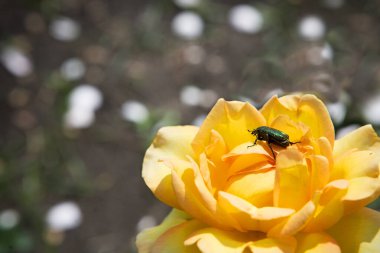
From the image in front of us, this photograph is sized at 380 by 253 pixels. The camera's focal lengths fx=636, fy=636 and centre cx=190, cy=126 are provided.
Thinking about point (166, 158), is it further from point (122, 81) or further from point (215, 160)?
point (122, 81)

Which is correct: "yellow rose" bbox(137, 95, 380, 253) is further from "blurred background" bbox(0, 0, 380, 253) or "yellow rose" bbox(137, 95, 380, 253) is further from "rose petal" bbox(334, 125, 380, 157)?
"blurred background" bbox(0, 0, 380, 253)

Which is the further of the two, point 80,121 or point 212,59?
point 212,59

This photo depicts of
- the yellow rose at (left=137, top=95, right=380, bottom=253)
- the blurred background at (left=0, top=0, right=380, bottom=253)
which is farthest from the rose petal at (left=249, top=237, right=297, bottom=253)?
the blurred background at (left=0, top=0, right=380, bottom=253)

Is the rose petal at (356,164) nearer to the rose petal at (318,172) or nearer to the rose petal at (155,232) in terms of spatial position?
the rose petal at (318,172)

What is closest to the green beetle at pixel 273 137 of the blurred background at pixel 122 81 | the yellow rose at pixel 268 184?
the yellow rose at pixel 268 184

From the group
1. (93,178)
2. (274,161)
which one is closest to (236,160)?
(274,161)

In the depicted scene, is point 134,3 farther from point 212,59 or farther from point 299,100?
point 299,100
